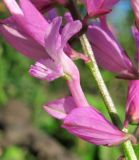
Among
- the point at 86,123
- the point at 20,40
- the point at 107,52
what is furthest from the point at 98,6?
the point at 86,123

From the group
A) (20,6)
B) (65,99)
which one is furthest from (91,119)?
(20,6)

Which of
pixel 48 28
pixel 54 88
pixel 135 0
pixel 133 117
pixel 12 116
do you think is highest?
pixel 48 28

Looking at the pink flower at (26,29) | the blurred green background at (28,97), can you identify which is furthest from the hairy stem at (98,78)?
the blurred green background at (28,97)

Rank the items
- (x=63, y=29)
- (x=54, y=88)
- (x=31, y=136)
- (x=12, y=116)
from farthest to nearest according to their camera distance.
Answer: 1. (x=54, y=88)
2. (x=12, y=116)
3. (x=31, y=136)
4. (x=63, y=29)

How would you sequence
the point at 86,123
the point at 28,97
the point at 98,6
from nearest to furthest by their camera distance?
1. the point at 86,123
2. the point at 98,6
3. the point at 28,97

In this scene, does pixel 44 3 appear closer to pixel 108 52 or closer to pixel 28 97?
pixel 108 52

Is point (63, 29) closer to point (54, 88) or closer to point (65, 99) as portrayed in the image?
point (65, 99)

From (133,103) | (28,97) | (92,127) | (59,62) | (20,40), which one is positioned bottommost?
(28,97)

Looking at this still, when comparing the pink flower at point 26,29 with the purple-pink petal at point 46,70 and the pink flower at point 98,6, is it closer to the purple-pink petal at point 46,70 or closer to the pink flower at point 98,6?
the purple-pink petal at point 46,70
